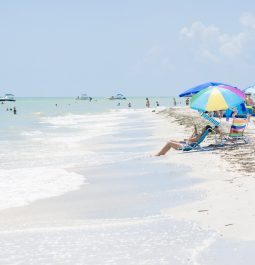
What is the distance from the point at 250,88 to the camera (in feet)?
102

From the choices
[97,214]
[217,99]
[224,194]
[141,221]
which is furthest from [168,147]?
[141,221]

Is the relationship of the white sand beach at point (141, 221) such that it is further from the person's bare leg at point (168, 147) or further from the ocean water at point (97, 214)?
the person's bare leg at point (168, 147)

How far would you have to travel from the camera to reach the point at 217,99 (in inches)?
619

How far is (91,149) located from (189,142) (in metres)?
4.56

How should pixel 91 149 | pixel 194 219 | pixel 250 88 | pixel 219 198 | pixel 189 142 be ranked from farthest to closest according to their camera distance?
pixel 250 88
pixel 91 149
pixel 189 142
pixel 219 198
pixel 194 219

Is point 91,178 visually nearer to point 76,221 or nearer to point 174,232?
point 76,221

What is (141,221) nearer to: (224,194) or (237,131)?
(224,194)

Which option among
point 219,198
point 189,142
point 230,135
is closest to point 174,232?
point 219,198

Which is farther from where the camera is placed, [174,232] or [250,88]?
[250,88]

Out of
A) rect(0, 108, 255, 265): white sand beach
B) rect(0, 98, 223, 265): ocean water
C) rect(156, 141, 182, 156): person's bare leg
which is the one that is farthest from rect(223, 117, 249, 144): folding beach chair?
rect(0, 108, 255, 265): white sand beach

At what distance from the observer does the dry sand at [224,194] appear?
6781 mm

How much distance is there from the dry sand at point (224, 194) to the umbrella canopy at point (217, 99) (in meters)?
1.66

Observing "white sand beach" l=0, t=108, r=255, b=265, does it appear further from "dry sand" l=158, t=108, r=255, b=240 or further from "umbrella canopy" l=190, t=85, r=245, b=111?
"umbrella canopy" l=190, t=85, r=245, b=111

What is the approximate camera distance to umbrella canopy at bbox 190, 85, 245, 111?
15617mm
